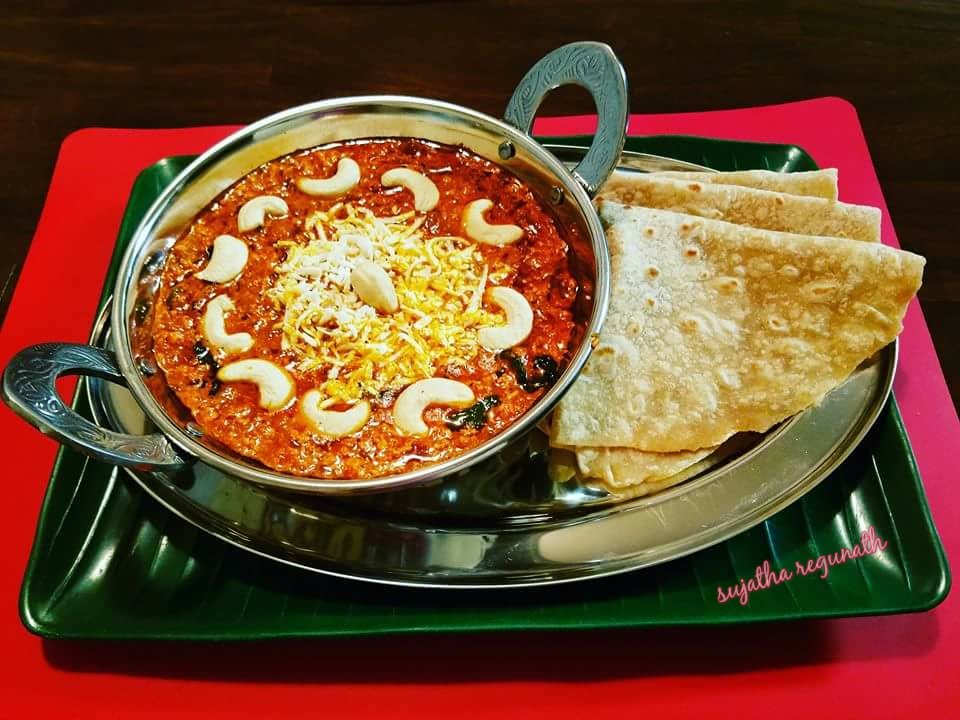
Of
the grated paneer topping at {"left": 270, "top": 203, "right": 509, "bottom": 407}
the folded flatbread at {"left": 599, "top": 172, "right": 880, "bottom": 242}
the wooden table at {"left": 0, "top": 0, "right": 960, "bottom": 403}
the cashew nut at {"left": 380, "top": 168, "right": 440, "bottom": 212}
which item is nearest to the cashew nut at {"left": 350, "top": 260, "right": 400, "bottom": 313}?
the grated paneer topping at {"left": 270, "top": 203, "right": 509, "bottom": 407}

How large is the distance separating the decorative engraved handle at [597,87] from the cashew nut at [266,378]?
0.91 metres

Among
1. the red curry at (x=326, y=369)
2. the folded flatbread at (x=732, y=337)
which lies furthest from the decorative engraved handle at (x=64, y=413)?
the folded flatbread at (x=732, y=337)

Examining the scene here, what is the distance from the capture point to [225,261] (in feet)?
6.70

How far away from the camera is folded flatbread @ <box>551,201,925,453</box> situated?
1.86m

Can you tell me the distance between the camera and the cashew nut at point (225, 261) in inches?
80.0

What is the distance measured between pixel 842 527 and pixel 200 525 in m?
1.47

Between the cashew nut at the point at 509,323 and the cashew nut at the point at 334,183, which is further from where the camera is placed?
the cashew nut at the point at 334,183

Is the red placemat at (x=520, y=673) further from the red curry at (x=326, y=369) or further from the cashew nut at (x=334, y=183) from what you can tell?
the cashew nut at (x=334, y=183)

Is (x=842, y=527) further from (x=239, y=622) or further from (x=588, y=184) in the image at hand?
(x=239, y=622)

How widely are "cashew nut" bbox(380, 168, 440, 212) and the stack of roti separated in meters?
0.52

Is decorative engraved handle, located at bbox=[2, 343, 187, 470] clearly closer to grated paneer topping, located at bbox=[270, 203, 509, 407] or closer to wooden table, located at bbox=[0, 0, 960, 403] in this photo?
grated paneer topping, located at bbox=[270, 203, 509, 407]

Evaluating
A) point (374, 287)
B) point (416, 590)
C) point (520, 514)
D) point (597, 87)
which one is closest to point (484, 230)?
point (374, 287)

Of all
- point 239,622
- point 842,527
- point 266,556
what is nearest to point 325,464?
point 266,556

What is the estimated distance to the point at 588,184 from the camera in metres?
2.06
